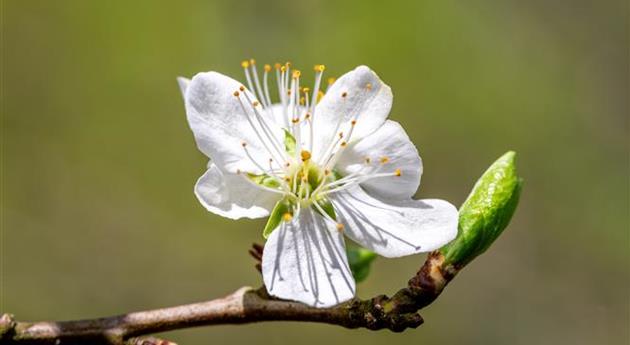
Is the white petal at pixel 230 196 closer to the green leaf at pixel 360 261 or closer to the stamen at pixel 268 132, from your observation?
the stamen at pixel 268 132

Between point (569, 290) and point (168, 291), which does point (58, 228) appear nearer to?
point (168, 291)

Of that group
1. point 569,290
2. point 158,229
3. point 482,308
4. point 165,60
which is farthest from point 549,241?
point 165,60

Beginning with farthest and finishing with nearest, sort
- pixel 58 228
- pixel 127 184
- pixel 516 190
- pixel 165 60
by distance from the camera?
1. pixel 165 60
2. pixel 127 184
3. pixel 58 228
4. pixel 516 190

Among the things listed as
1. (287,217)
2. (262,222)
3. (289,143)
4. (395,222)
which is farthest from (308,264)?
(262,222)

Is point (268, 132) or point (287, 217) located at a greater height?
point (268, 132)

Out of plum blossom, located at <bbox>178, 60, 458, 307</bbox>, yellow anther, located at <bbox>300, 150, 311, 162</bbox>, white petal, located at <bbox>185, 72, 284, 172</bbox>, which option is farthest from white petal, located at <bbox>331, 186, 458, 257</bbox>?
white petal, located at <bbox>185, 72, 284, 172</bbox>

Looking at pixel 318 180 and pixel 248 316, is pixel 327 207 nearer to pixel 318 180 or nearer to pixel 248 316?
pixel 318 180
